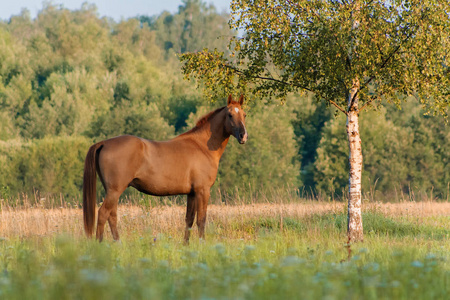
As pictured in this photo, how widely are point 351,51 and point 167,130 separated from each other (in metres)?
32.8

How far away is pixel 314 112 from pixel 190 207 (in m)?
41.9

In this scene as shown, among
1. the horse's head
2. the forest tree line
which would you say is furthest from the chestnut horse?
the forest tree line

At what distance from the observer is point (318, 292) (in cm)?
408

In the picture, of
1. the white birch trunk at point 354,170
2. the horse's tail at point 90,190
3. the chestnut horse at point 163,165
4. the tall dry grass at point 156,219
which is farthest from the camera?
the white birch trunk at point 354,170

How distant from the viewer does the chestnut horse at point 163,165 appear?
9164 millimetres

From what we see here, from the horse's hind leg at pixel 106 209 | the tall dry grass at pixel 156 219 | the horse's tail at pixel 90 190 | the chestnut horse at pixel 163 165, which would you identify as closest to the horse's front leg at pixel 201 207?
the chestnut horse at pixel 163 165

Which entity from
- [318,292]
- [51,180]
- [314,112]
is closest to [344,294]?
[318,292]

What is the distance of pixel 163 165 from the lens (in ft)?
31.7

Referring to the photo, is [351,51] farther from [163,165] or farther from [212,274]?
[212,274]

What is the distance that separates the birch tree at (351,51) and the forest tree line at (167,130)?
21.3m

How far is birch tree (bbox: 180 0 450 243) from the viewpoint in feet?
33.9

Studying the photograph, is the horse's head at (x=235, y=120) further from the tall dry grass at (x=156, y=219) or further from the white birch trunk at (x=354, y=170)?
the white birch trunk at (x=354, y=170)

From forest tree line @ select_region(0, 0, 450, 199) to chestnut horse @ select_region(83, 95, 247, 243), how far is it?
22.9 metres

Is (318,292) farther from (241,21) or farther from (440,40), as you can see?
(241,21)
